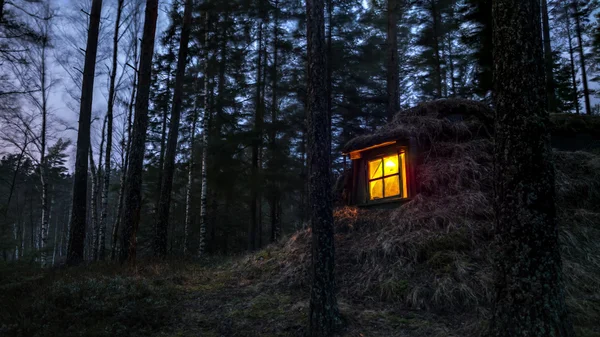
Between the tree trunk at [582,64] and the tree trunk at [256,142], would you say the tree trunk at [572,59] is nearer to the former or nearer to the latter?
the tree trunk at [582,64]

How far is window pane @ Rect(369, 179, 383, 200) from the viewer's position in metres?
10.6

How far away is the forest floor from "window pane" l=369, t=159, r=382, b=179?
468 cm

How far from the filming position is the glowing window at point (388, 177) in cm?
1002

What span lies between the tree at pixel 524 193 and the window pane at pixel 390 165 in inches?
257

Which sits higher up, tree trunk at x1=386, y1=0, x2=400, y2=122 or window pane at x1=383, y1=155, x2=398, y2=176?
tree trunk at x1=386, y1=0, x2=400, y2=122

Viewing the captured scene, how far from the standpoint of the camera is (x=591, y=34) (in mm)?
18812

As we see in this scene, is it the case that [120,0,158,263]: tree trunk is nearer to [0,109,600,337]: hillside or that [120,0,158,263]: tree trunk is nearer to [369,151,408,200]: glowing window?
[0,109,600,337]: hillside

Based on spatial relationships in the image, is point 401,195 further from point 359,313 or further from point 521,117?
point 521,117

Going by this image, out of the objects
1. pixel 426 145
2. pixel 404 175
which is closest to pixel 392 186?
pixel 404 175

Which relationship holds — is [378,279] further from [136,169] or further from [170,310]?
[136,169]

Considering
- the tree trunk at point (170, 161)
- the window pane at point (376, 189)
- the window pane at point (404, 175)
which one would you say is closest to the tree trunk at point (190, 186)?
the tree trunk at point (170, 161)

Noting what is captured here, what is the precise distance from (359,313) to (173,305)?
3.71 metres

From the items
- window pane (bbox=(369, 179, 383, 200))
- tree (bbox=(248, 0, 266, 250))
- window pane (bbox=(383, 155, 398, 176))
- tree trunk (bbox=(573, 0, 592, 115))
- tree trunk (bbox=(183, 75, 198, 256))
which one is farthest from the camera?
tree trunk (bbox=(573, 0, 592, 115))

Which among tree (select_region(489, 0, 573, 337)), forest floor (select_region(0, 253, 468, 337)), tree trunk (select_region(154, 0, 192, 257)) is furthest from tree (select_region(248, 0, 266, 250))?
tree (select_region(489, 0, 573, 337))
